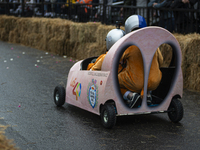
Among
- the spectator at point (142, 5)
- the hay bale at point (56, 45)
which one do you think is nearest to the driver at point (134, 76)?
the spectator at point (142, 5)

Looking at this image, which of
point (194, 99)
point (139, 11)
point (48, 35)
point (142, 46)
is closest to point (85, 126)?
point (142, 46)

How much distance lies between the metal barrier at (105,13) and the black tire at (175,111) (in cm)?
386

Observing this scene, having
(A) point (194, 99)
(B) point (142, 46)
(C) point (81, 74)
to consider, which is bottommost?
(A) point (194, 99)

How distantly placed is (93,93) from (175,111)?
49.1 inches

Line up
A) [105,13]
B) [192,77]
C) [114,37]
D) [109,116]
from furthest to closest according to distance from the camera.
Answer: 1. [105,13]
2. [192,77]
3. [114,37]
4. [109,116]

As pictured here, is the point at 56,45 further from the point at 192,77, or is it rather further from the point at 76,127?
the point at 76,127

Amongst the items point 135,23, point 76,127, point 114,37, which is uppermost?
point 135,23

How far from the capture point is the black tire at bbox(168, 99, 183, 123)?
17.3 ft

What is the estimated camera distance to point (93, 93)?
5.29m

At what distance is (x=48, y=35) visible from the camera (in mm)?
15117

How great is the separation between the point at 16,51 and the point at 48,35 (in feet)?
4.90

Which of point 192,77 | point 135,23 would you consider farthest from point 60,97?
point 192,77

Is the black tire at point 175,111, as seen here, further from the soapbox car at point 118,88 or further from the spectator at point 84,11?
the spectator at point 84,11

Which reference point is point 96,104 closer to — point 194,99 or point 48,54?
point 194,99
